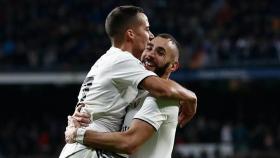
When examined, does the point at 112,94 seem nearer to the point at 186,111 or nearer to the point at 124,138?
the point at 124,138

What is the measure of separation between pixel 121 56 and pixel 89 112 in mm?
456

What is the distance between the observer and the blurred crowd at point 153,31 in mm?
19922

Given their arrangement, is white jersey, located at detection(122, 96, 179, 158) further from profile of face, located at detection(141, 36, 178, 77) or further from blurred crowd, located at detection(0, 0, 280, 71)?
blurred crowd, located at detection(0, 0, 280, 71)

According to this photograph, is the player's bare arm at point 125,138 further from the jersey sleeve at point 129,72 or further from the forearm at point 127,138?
the jersey sleeve at point 129,72

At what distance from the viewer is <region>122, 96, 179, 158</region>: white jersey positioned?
16.8ft

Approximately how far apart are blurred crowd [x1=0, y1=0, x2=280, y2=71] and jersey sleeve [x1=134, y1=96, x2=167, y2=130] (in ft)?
48.1

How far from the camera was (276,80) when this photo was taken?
839 inches

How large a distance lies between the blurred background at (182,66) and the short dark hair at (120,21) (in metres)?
12.3

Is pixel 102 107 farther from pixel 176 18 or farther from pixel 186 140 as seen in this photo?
pixel 176 18

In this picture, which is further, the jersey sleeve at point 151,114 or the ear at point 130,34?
the ear at point 130,34

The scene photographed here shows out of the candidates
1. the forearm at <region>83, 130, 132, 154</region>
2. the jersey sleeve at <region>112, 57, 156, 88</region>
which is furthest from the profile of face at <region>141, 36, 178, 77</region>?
the forearm at <region>83, 130, 132, 154</region>

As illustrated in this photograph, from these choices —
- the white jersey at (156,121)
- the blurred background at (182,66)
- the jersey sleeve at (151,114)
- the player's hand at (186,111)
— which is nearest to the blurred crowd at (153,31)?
the blurred background at (182,66)

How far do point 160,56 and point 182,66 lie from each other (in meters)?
14.9

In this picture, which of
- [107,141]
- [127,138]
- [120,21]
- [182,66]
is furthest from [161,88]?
[182,66]
